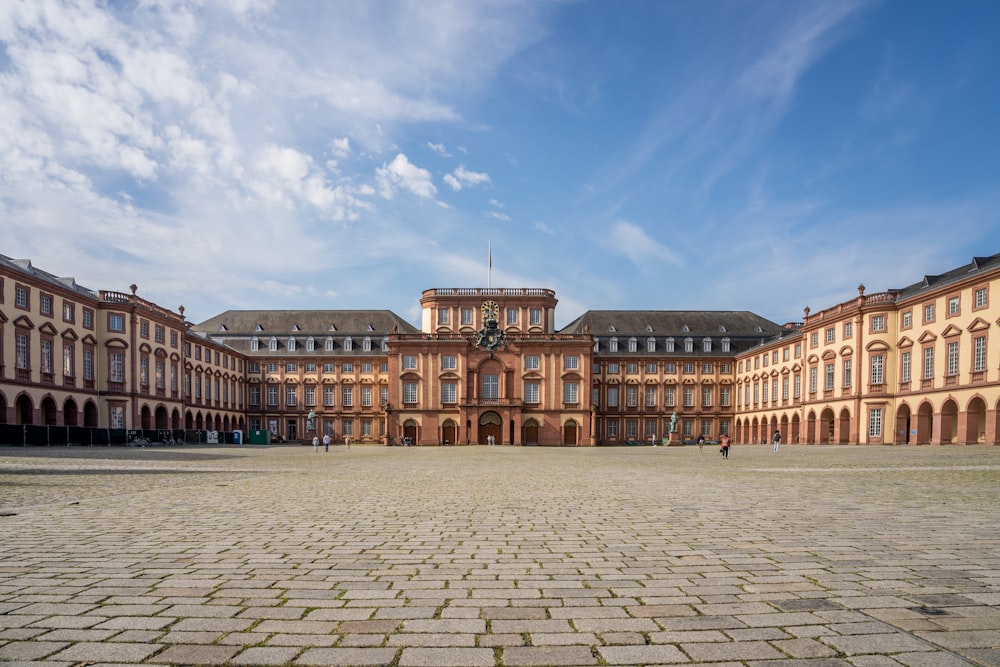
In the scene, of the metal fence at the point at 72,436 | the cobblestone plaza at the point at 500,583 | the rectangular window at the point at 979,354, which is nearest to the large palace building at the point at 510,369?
the rectangular window at the point at 979,354

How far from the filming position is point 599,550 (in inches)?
305

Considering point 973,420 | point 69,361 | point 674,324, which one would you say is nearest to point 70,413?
point 69,361

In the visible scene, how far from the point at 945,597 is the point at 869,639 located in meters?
1.60

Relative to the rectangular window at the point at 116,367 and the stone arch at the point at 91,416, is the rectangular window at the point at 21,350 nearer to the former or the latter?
the stone arch at the point at 91,416

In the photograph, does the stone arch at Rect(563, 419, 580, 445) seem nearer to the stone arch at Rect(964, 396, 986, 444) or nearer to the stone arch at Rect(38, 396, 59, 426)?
the stone arch at Rect(964, 396, 986, 444)

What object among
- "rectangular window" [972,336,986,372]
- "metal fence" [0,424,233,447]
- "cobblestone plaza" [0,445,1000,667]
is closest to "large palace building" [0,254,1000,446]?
"rectangular window" [972,336,986,372]

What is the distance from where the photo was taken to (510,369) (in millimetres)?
73938

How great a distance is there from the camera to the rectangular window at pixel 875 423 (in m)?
51.7

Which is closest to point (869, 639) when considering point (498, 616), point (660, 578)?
point (660, 578)

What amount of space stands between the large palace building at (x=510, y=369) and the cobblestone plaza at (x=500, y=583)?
4003 centimetres

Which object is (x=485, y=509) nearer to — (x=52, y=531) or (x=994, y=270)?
(x=52, y=531)

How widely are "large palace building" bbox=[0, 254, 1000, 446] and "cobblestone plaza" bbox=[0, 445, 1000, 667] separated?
40029mm

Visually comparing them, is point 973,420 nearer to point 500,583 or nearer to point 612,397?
point 612,397

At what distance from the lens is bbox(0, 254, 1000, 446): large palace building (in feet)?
148
